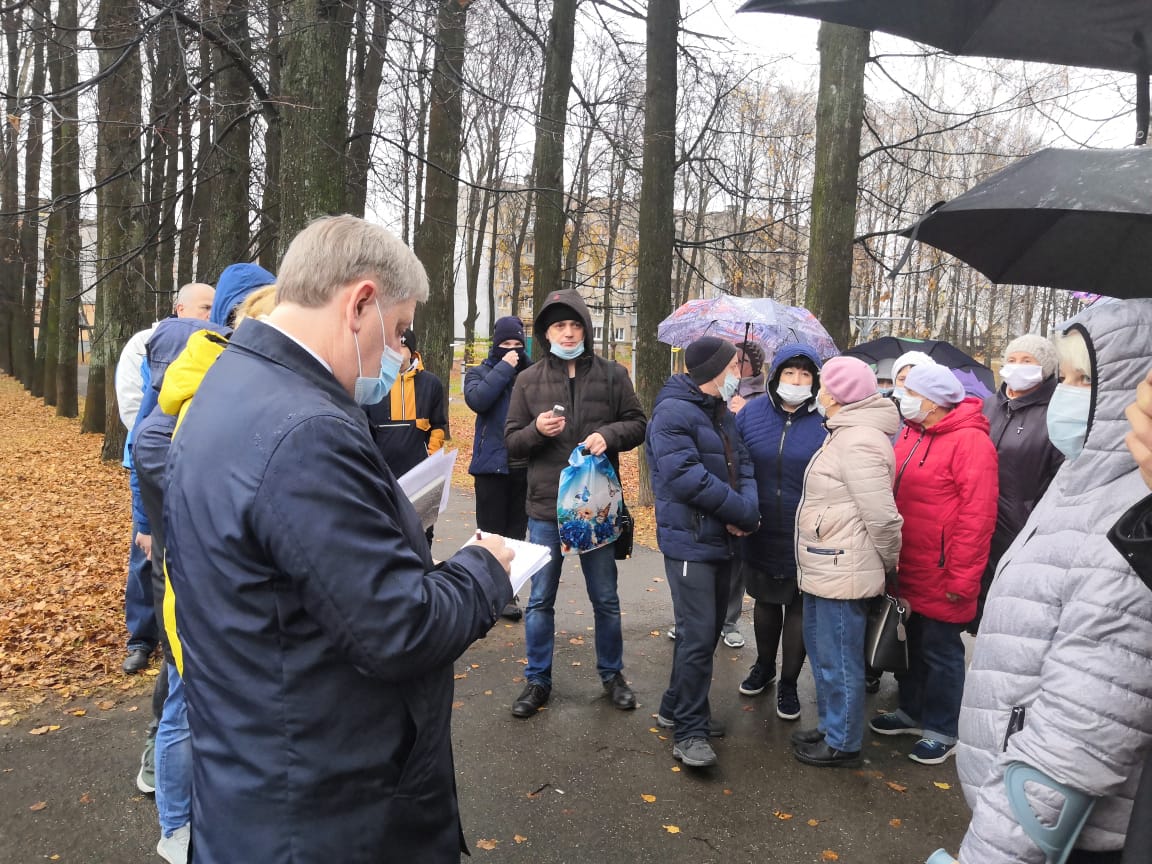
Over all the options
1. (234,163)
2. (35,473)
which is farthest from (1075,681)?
(35,473)

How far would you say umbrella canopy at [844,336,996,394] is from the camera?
712 centimetres

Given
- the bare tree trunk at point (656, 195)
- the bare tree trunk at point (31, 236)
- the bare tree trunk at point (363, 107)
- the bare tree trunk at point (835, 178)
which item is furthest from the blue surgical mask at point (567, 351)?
the bare tree trunk at point (31, 236)

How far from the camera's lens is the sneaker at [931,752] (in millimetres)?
4000

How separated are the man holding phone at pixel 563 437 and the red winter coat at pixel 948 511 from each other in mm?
1519

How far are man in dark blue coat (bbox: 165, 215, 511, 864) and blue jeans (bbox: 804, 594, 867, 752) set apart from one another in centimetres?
265

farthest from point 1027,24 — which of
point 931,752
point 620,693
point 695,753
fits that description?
point 620,693

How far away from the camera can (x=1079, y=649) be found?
1.59 metres

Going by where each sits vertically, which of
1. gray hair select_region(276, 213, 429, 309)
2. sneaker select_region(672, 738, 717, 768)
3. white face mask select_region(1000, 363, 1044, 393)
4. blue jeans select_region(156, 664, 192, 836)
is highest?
gray hair select_region(276, 213, 429, 309)

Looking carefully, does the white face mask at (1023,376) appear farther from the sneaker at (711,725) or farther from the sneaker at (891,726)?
the sneaker at (711,725)

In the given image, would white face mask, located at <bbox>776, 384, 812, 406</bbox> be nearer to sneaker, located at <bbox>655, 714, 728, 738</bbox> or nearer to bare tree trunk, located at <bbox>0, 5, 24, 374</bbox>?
sneaker, located at <bbox>655, 714, 728, 738</bbox>

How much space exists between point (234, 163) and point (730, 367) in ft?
28.0

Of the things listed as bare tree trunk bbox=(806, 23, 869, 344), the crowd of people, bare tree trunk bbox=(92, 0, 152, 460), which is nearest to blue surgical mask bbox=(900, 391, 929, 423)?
the crowd of people

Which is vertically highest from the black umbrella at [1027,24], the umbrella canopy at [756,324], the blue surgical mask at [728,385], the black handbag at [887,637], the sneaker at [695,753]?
the black umbrella at [1027,24]

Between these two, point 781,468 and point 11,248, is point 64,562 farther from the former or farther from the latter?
point 11,248
